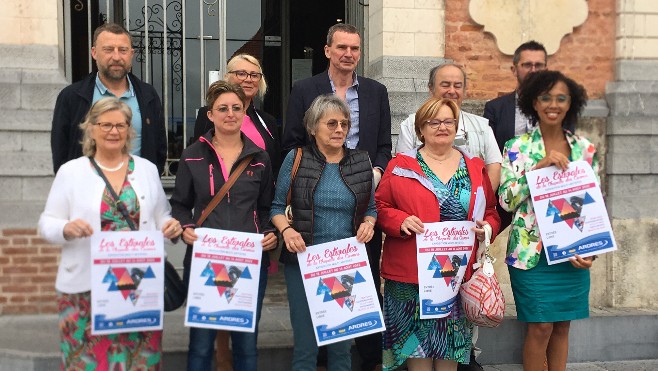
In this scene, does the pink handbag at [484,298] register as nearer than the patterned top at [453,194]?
Yes

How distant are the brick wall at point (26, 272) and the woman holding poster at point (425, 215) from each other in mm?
3285

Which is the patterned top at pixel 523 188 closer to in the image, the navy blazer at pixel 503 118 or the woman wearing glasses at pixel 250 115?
the navy blazer at pixel 503 118

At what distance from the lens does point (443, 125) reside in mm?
4266

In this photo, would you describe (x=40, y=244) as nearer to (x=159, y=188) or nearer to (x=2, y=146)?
(x=2, y=146)

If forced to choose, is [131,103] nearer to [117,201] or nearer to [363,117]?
[117,201]

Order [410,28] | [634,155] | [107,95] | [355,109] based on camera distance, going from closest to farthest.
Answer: [107,95]
[355,109]
[410,28]
[634,155]

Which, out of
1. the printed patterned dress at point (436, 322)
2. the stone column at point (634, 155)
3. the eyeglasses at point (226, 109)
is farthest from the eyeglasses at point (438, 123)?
the stone column at point (634, 155)

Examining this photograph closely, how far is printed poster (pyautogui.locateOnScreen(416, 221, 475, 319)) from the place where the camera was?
13.8 ft

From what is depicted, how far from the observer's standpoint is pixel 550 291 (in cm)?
446

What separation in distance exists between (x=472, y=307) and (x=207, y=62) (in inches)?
180

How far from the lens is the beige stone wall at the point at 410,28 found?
7.00 meters

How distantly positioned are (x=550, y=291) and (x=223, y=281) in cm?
195

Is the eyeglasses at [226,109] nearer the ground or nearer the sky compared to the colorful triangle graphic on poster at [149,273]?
nearer the sky

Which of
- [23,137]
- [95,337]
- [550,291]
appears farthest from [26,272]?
[550,291]
